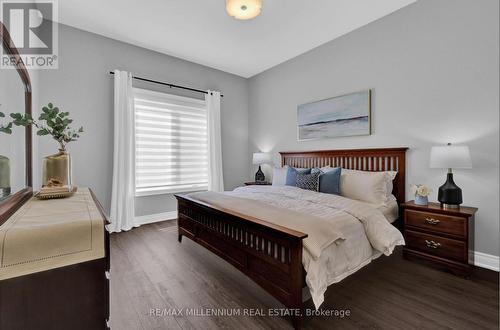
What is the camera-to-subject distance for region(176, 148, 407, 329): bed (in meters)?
1.54

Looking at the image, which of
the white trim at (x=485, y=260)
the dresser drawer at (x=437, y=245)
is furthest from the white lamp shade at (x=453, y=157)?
the white trim at (x=485, y=260)

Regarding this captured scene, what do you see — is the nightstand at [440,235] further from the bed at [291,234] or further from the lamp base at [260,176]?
the lamp base at [260,176]

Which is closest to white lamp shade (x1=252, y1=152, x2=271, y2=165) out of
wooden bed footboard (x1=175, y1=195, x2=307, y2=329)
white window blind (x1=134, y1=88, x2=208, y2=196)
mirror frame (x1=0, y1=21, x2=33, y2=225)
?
white window blind (x1=134, y1=88, x2=208, y2=196)

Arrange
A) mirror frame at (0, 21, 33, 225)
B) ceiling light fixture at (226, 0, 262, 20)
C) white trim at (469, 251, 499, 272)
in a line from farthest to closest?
white trim at (469, 251, 499, 272)
ceiling light fixture at (226, 0, 262, 20)
mirror frame at (0, 21, 33, 225)

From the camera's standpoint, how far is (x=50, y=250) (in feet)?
2.61

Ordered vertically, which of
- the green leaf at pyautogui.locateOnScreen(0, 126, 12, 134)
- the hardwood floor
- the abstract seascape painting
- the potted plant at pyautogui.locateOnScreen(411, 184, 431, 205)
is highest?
the abstract seascape painting

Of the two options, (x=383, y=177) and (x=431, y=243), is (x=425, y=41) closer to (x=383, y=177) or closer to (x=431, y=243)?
(x=383, y=177)

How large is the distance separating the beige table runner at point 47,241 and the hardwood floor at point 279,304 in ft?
3.43

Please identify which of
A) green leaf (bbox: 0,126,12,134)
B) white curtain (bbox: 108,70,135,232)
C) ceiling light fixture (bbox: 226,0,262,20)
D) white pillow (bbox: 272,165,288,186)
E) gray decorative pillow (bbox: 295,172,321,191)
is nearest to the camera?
green leaf (bbox: 0,126,12,134)

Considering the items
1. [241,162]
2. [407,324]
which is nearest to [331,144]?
[241,162]

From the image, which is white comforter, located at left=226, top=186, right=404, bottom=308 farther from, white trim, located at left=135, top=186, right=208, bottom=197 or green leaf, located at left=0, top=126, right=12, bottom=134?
white trim, located at left=135, top=186, right=208, bottom=197

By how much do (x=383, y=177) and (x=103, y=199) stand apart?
387 cm

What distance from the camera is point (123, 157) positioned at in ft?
11.4

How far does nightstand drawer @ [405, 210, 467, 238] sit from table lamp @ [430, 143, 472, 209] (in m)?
0.16
